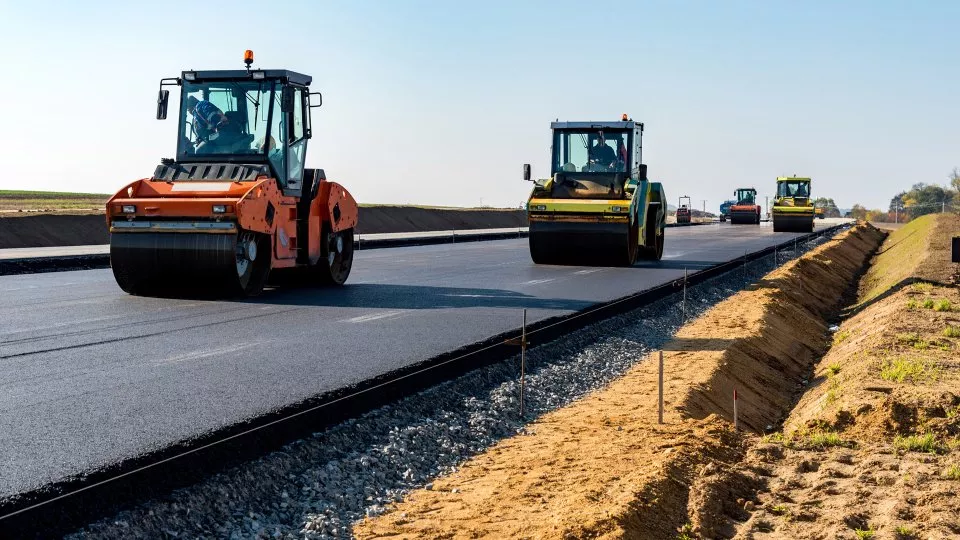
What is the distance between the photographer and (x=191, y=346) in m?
10.4

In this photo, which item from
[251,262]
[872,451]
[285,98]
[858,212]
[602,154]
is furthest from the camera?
[858,212]

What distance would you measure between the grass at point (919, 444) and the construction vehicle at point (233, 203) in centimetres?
918

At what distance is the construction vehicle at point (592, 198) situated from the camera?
22406 mm

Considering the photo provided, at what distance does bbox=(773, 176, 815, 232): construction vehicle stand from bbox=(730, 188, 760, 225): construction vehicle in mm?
16947

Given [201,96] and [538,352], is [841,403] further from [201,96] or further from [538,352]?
[201,96]

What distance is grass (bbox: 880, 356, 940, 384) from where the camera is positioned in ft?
34.0

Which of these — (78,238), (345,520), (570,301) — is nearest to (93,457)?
(345,520)

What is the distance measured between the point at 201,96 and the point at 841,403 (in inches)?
423

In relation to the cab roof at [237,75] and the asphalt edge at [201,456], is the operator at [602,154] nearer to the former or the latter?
the cab roof at [237,75]

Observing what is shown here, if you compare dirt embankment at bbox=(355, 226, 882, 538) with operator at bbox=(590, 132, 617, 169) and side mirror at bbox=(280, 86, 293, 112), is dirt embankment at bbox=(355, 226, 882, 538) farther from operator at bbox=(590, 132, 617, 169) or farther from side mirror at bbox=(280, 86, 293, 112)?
operator at bbox=(590, 132, 617, 169)

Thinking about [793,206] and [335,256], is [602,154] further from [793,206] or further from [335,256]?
[793,206]

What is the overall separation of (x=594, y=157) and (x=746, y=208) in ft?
167

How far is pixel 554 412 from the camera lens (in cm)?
947

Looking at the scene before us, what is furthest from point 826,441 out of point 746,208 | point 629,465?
point 746,208
